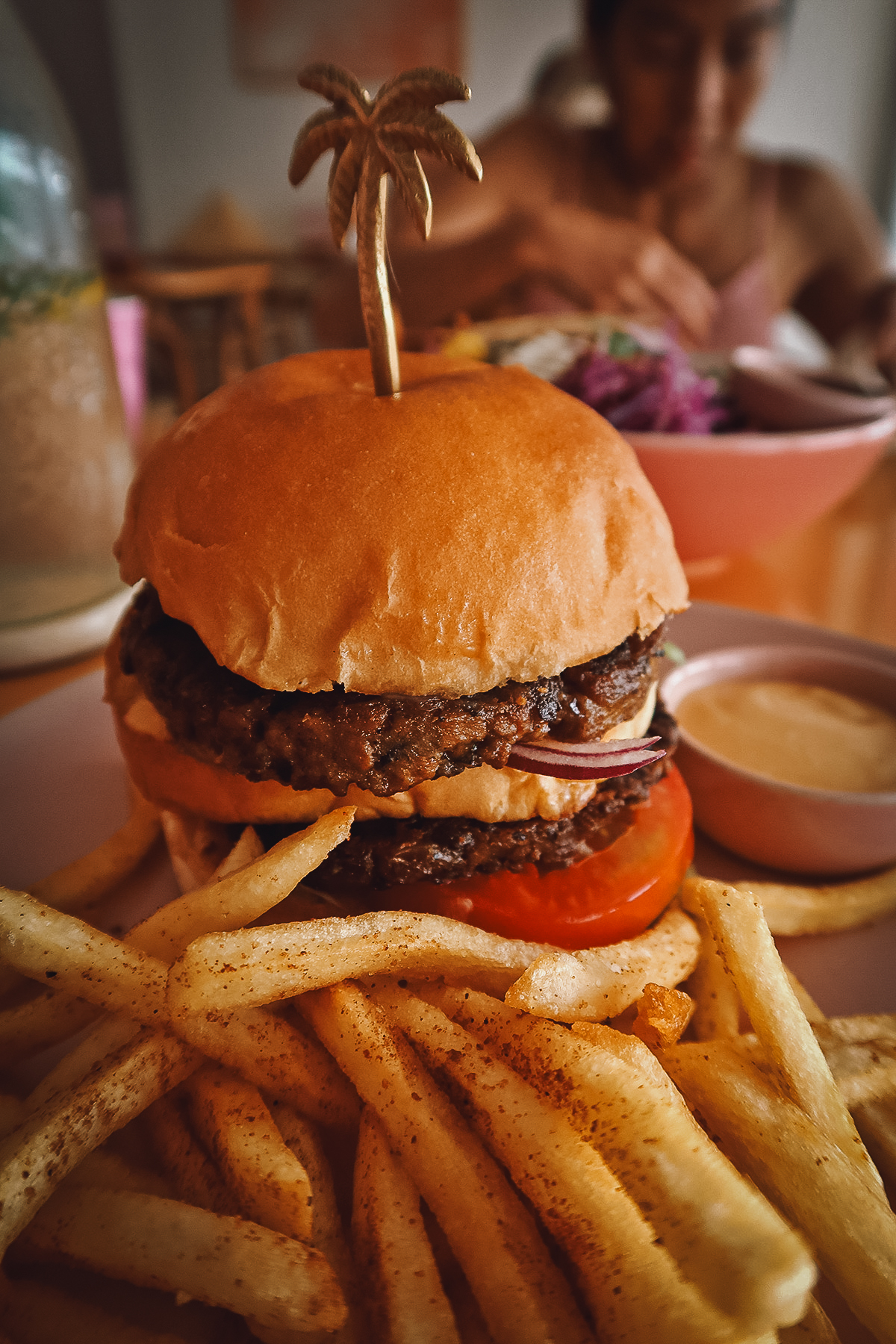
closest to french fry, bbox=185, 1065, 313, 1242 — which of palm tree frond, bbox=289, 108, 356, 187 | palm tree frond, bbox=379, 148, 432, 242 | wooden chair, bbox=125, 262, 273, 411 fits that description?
palm tree frond, bbox=379, 148, 432, 242

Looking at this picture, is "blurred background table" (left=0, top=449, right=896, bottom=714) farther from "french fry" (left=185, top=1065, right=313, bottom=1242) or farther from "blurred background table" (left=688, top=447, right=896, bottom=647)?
"french fry" (left=185, top=1065, right=313, bottom=1242)

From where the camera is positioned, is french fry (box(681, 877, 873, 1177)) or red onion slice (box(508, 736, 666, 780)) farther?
red onion slice (box(508, 736, 666, 780))

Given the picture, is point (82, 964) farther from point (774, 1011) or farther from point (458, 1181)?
point (774, 1011)

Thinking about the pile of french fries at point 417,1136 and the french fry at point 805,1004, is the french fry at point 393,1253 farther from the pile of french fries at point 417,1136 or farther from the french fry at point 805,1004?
the french fry at point 805,1004

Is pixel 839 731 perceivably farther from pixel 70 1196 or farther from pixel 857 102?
pixel 857 102

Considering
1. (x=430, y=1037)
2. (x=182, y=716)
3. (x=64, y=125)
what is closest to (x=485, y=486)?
(x=182, y=716)

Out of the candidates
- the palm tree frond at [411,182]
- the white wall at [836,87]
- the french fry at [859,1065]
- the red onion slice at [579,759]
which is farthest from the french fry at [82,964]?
the white wall at [836,87]

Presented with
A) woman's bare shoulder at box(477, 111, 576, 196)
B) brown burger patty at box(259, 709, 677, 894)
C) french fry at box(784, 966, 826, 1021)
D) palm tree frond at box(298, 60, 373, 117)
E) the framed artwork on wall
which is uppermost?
the framed artwork on wall
